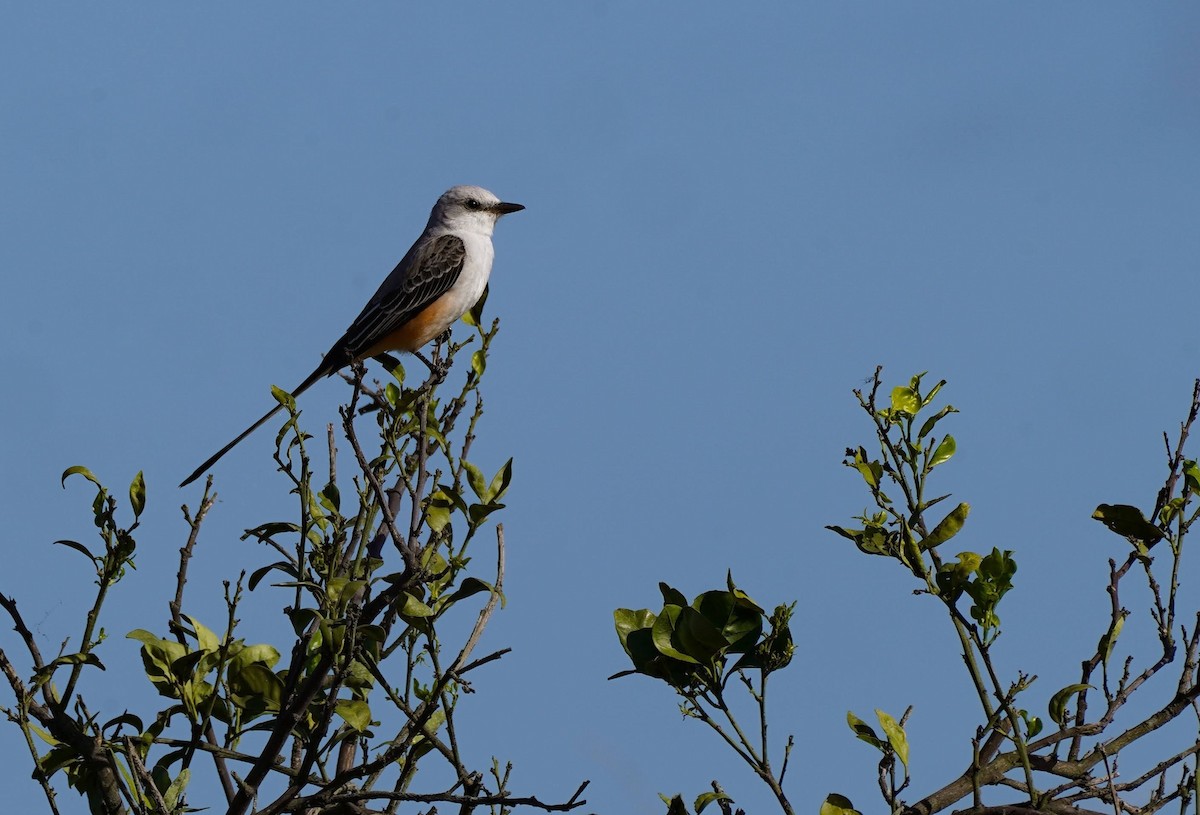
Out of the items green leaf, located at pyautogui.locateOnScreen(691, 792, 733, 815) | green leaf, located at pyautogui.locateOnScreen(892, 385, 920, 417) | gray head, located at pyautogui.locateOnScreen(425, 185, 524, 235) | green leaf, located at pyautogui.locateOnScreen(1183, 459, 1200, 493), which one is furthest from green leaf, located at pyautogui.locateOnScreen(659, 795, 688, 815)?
gray head, located at pyautogui.locateOnScreen(425, 185, 524, 235)

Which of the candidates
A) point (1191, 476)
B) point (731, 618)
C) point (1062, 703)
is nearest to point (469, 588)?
point (731, 618)

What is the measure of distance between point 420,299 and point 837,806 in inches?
203

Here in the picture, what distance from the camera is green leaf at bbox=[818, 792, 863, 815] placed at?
10.2 ft

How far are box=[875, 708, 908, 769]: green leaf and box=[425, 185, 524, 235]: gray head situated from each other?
5.93m

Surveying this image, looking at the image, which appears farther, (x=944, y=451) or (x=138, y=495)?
(x=138, y=495)

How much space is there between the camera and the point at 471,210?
8.66 meters

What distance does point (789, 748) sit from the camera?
2996mm

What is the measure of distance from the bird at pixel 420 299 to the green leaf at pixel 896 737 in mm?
4682

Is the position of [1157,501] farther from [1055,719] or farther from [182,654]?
[182,654]

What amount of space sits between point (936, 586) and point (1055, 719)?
0.52 meters

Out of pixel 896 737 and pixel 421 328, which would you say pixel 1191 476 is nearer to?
pixel 896 737

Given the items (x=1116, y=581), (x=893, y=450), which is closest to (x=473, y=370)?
(x=893, y=450)

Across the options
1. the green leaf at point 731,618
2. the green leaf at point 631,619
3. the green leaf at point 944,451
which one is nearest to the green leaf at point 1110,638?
the green leaf at point 944,451

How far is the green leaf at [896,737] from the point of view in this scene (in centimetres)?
314
